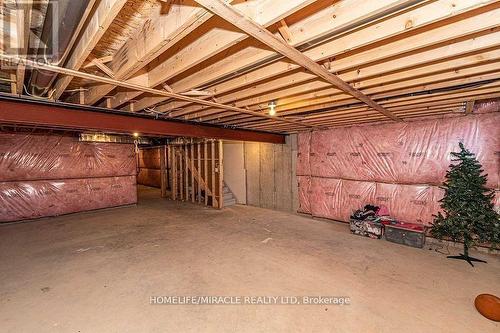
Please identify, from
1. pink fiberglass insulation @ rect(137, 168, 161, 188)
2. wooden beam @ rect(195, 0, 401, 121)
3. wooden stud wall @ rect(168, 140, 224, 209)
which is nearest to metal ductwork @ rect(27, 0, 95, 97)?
wooden beam @ rect(195, 0, 401, 121)

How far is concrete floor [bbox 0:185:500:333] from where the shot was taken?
2.10 meters

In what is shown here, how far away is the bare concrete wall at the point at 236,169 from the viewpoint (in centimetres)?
754

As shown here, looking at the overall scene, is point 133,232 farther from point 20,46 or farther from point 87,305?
point 20,46

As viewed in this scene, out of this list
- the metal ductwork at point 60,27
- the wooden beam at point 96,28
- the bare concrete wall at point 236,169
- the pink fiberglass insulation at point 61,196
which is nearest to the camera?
the metal ductwork at point 60,27

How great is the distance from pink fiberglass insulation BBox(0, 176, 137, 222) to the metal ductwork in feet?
19.2

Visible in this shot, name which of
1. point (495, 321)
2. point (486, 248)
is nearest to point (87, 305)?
point (495, 321)

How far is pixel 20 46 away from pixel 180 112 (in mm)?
2301

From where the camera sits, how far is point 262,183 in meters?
7.05

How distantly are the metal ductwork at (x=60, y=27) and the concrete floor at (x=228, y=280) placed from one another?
92.4 inches

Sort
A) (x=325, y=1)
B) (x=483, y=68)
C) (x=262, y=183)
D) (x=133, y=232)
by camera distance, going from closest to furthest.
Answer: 1. (x=325, y=1)
2. (x=483, y=68)
3. (x=133, y=232)
4. (x=262, y=183)

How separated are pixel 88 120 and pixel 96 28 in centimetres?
240

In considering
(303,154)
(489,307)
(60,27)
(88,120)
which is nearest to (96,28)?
(60,27)

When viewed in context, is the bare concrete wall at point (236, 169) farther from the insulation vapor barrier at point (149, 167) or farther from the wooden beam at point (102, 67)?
the wooden beam at point (102, 67)

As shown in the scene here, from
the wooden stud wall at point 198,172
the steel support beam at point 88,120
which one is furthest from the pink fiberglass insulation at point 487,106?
the wooden stud wall at point 198,172
